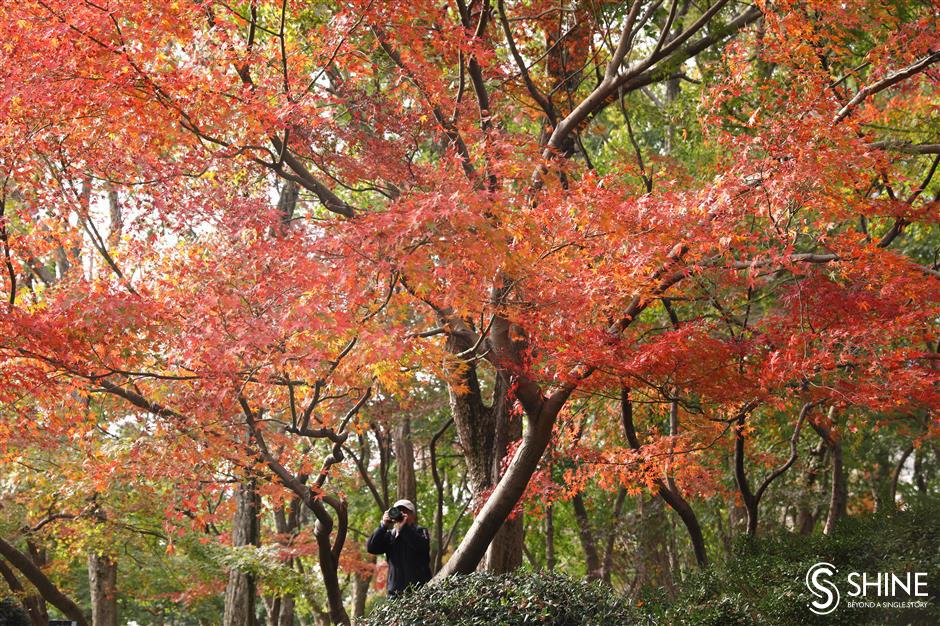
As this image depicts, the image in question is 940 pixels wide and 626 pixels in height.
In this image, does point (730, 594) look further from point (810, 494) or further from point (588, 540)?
Answer: point (588, 540)

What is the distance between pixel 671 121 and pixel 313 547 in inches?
333

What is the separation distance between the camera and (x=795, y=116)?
7.51 metres

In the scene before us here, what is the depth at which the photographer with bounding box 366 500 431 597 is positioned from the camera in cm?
704

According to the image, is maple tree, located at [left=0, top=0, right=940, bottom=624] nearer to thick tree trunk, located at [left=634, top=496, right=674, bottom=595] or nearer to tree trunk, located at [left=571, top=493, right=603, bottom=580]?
thick tree trunk, located at [left=634, top=496, right=674, bottom=595]

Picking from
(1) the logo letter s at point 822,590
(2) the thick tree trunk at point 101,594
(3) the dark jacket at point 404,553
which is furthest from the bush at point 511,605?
(2) the thick tree trunk at point 101,594

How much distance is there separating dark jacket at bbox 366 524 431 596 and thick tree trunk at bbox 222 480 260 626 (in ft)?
18.3

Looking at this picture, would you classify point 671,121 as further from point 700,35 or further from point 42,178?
point 42,178

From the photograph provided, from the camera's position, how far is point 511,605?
548 centimetres

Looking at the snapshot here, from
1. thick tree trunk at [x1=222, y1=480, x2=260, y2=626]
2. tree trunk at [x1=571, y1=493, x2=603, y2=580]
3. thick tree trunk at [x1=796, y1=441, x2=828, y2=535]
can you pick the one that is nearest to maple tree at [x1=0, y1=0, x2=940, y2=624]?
thick tree trunk at [x1=222, y1=480, x2=260, y2=626]

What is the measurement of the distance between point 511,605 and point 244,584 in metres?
8.44

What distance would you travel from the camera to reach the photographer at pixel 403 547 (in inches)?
277

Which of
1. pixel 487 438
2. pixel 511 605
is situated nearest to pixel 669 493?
pixel 487 438

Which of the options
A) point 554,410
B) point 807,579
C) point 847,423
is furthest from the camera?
point 847,423

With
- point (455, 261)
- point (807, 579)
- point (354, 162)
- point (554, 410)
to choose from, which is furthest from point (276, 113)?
point (807, 579)
